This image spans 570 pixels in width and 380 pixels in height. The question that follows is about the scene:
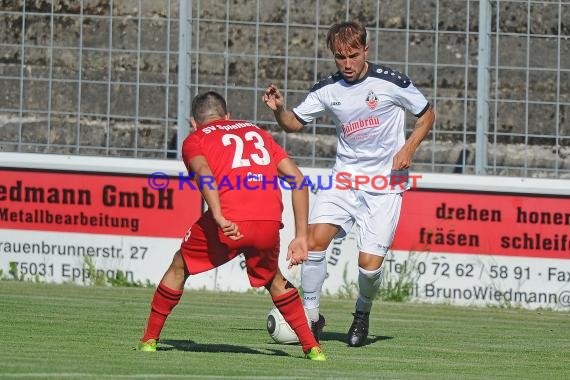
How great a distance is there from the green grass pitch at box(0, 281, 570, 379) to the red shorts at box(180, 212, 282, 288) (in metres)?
0.54

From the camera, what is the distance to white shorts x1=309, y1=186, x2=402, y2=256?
947cm

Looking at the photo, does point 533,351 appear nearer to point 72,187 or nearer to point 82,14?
A: point 72,187

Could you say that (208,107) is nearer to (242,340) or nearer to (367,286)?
(242,340)

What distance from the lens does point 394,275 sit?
43.5 feet

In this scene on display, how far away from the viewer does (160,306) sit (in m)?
7.82

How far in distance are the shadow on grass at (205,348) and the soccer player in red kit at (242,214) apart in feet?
1.48

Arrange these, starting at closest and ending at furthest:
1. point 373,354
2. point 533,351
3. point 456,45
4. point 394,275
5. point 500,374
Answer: point 500,374 → point 373,354 → point 533,351 → point 394,275 → point 456,45

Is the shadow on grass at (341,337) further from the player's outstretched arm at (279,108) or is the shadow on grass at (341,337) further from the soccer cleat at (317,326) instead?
the player's outstretched arm at (279,108)

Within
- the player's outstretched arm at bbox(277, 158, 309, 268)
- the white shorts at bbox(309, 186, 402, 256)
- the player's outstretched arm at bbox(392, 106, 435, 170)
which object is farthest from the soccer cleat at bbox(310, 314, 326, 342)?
the player's outstretched arm at bbox(277, 158, 309, 268)

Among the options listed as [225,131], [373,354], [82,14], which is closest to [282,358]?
[373,354]

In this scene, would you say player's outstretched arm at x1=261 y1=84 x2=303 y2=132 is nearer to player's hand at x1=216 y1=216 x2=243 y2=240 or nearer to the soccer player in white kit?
the soccer player in white kit

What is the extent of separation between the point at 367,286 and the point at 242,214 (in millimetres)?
2171

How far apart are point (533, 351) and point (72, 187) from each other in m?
5.89

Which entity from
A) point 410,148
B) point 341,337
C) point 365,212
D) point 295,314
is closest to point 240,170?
point 295,314
